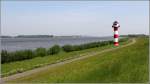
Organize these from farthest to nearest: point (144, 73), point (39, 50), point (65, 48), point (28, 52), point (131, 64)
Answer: point (65, 48) → point (39, 50) → point (28, 52) → point (131, 64) → point (144, 73)

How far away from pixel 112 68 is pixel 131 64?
915 millimetres

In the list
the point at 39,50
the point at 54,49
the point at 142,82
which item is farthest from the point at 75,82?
the point at 54,49

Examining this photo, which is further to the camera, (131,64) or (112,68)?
(131,64)

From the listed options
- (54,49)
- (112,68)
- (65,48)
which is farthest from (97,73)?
(65,48)

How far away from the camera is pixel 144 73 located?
7715 mm

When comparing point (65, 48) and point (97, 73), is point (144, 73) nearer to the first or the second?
point (97, 73)

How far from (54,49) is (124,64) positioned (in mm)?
24438

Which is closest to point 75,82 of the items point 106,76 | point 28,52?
point 106,76

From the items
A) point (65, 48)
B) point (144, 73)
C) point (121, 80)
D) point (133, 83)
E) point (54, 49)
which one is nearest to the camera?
point (133, 83)

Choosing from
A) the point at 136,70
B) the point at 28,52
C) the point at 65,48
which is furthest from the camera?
the point at 65,48

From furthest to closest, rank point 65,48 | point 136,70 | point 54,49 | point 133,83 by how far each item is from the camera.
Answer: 1. point 65,48
2. point 54,49
3. point 136,70
4. point 133,83

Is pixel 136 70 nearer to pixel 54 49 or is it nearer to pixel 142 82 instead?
pixel 142 82

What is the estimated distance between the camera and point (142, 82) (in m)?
6.79

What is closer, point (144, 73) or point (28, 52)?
point (144, 73)
